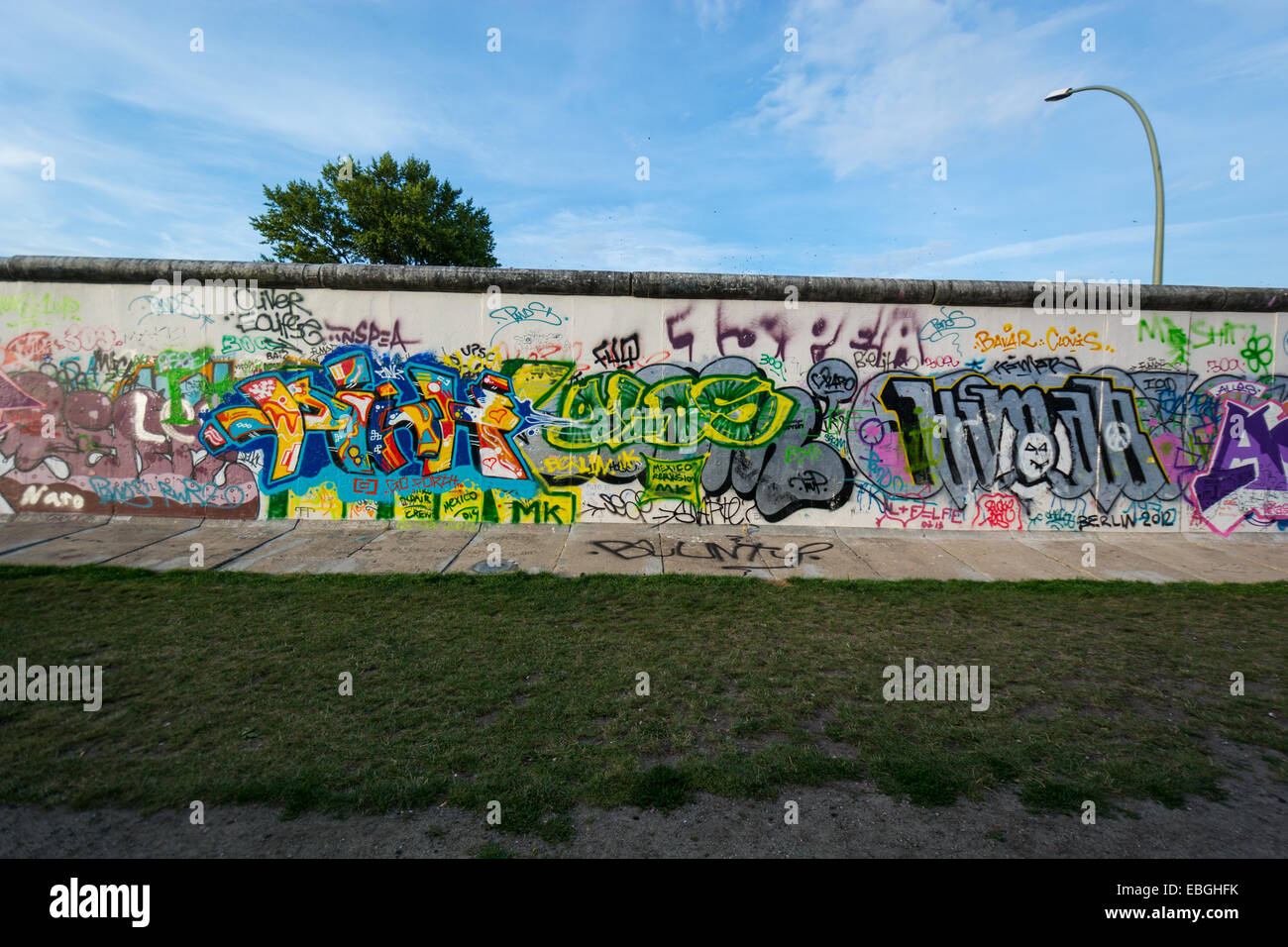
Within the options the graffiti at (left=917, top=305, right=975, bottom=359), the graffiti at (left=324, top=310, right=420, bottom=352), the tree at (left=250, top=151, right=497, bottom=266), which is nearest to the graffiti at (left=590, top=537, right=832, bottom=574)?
the graffiti at (left=917, top=305, right=975, bottom=359)

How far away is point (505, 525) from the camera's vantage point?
8.81 metres

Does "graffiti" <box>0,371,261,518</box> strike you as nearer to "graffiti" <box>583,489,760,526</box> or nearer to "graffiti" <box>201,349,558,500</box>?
"graffiti" <box>201,349,558,500</box>

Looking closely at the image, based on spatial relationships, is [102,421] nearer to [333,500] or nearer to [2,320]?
[2,320]

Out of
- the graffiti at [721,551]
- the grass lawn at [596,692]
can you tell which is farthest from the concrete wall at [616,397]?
the grass lawn at [596,692]

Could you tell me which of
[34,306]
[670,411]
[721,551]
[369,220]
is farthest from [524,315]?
[369,220]

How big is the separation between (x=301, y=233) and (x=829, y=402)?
27.6 m

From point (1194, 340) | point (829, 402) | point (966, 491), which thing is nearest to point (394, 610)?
point (829, 402)

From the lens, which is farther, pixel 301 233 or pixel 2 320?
pixel 301 233

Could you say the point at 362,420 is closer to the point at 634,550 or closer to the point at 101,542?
the point at 101,542

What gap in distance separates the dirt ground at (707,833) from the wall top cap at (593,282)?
6.88 meters

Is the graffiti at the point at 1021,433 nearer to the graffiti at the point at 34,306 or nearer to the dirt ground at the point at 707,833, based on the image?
the dirt ground at the point at 707,833

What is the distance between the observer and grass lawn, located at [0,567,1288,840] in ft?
10.6

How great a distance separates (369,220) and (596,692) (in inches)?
1124

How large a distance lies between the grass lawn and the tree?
23.6m
